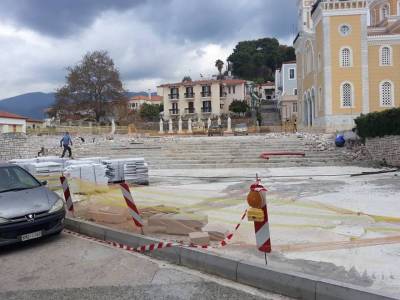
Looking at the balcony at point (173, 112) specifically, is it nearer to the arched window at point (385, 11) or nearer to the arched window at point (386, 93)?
the arched window at point (385, 11)

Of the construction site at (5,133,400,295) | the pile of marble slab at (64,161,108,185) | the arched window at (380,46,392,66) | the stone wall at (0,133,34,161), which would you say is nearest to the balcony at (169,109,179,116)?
the arched window at (380,46,392,66)

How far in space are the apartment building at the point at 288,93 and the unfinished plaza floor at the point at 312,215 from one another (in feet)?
200

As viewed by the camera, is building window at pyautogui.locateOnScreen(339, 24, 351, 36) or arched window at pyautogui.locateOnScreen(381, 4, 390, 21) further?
arched window at pyautogui.locateOnScreen(381, 4, 390, 21)

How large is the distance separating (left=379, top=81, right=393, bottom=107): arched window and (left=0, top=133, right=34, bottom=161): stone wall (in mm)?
35190

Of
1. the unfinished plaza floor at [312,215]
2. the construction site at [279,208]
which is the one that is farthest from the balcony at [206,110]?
the unfinished plaza floor at [312,215]

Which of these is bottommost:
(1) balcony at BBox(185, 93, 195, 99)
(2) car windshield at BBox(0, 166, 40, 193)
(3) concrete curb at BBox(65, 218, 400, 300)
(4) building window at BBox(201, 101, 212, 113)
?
(3) concrete curb at BBox(65, 218, 400, 300)

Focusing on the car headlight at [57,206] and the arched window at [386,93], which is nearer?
the car headlight at [57,206]

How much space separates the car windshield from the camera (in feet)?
27.2

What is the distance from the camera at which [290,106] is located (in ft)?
259

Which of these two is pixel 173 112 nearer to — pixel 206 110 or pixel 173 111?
pixel 173 111

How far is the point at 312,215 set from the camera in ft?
29.6

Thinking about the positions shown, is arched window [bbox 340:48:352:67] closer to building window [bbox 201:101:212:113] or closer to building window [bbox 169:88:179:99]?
building window [bbox 201:101:212:113]

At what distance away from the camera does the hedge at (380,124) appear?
19.9 metres

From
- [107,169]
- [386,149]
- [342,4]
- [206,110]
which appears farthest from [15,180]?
[206,110]
